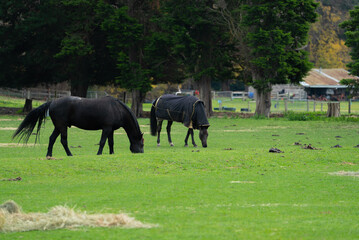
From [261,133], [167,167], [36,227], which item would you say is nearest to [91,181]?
[167,167]

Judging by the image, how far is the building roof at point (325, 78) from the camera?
89812 millimetres

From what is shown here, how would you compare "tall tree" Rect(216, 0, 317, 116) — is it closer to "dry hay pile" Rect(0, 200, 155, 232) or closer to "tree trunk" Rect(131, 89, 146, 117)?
"tree trunk" Rect(131, 89, 146, 117)

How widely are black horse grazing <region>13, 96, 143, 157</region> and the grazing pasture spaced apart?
1.79 m

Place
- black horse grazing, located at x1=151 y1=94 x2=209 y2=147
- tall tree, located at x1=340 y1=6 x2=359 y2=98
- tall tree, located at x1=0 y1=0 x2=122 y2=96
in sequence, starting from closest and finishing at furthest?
black horse grazing, located at x1=151 y1=94 x2=209 y2=147, tall tree, located at x1=340 y1=6 x2=359 y2=98, tall tree, located at x1=0 y1=0 x2=122 y2=96

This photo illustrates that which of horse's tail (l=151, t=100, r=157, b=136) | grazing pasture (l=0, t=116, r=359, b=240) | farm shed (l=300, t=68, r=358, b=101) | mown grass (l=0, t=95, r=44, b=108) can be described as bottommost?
grazing pasture (l=0, t=116, r=359, b=240)

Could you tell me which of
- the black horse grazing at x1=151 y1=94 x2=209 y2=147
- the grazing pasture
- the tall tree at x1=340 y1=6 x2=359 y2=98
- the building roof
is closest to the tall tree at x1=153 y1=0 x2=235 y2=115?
the tall tree at x1=340 y1=6 x2=359 y2=98

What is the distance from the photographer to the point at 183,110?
23859 mm

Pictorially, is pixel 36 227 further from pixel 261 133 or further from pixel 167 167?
pixel 261 133

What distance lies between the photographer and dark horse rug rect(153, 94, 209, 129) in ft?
75.7

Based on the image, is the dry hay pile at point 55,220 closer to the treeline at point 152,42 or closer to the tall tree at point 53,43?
the treeline at point 152,42

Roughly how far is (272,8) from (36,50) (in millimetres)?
18295

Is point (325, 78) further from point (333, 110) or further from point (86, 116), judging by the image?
point (86, 116)

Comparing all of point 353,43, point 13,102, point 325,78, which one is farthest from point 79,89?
point 325,78

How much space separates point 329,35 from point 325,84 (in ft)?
24.4
